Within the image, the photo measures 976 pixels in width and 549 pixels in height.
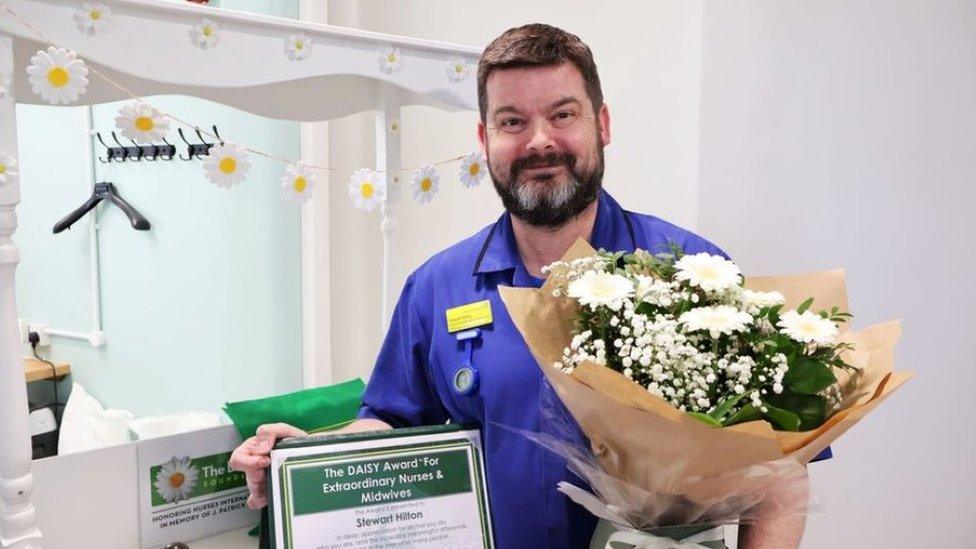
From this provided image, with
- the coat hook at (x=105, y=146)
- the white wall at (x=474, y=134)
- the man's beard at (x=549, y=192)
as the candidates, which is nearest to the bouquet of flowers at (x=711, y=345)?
the man's beard at (x=549, y=192)

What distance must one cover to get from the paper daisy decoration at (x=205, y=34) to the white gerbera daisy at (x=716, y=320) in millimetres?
1054

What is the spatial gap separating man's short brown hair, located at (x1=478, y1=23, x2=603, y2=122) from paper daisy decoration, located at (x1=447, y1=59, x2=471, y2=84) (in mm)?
594

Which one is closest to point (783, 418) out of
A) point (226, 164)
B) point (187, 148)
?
point (226, 164)

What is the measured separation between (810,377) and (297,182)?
1.16 metres

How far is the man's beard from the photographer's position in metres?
1.22

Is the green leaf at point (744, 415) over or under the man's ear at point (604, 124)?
under

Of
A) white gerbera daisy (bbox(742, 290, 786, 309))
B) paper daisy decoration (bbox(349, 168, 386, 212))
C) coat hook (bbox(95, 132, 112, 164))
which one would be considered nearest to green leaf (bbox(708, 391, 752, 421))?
white gerbera daisy (bbox(742, 290, 786, 309))

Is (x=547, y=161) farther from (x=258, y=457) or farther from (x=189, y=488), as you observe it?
(x=189, y=488)

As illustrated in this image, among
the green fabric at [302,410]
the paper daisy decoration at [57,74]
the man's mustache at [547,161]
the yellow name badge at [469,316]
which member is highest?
the paper daisy decoration at [57,74]

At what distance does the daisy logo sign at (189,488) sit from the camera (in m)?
1.55

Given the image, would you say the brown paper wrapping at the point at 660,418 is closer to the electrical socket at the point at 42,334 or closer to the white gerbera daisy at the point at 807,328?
the white gerbera daisy at the point at 807,328

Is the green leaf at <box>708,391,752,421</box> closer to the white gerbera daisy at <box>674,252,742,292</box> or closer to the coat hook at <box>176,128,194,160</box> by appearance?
the white gerbera daisy at <box>674,252,742,292</box>

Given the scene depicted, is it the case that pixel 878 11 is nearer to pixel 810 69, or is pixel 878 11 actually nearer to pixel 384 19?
pixel 810 69

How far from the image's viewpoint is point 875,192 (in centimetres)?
178
